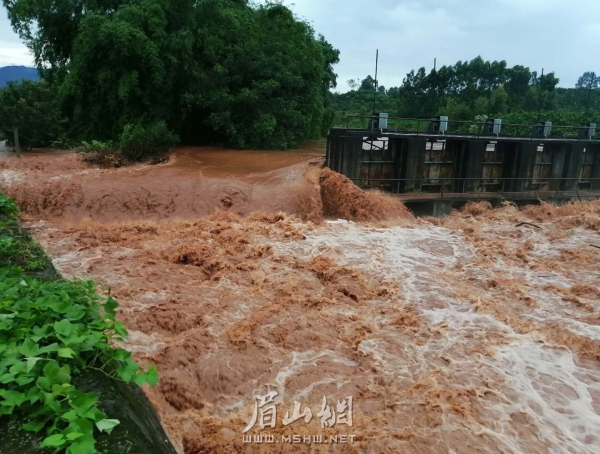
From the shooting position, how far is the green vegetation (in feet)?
7.80

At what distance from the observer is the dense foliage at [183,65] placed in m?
18.1

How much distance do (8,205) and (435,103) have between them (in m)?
47.0

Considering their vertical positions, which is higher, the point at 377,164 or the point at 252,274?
the point at 377,164

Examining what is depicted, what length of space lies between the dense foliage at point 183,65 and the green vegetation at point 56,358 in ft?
52.5

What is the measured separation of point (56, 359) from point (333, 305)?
18.4ft

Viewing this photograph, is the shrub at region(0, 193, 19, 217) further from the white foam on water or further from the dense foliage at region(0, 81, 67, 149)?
the dense foliage at region(0, 81, 67, 149)

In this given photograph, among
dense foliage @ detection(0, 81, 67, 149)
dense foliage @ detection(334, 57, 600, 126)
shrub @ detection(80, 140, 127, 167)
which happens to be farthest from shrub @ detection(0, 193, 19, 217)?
dense foliage @ detection(334, 57, 600, 126)

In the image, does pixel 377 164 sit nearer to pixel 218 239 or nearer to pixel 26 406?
pixel 218 239

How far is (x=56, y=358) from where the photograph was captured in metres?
2.87

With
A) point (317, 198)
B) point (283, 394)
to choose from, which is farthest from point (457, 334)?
point (317, 198)

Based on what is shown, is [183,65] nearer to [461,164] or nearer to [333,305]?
[461,164]

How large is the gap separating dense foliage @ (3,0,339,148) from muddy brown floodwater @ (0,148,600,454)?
5418 millimetres

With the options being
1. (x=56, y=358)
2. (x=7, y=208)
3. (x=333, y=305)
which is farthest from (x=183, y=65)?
(x=56, y=358)

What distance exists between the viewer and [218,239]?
1091cm
